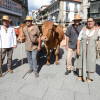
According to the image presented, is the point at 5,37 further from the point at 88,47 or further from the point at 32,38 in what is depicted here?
the point at 88,47

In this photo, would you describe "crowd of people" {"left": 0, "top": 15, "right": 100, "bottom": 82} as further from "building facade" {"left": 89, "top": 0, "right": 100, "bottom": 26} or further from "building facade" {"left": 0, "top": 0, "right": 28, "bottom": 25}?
"building facade" {"left": 89, "top": 0, "right": 100, "bottom": 26}

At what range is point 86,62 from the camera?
3492 mm

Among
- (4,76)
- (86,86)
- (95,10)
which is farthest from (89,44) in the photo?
(95,10)

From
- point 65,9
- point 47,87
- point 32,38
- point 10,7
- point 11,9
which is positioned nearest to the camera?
point 47,87

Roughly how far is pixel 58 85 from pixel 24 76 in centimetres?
134

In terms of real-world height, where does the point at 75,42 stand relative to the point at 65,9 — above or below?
below

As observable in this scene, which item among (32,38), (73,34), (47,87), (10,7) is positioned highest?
(10,7)

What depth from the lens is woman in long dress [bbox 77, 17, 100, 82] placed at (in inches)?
127

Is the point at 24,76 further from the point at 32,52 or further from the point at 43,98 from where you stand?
the point at 43,98

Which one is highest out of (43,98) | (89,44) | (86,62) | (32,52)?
(89,44)

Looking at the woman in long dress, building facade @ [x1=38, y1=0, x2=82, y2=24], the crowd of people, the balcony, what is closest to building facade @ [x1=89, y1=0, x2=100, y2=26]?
building facade @ [x1=38, y1=0, x2=82, y2=24]

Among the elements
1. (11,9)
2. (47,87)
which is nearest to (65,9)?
(11,9)

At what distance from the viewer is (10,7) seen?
89.6ft

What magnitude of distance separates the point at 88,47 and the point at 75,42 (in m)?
0.73
